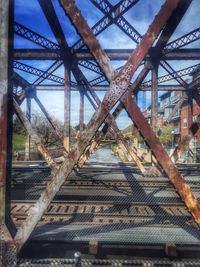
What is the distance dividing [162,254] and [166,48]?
→ 9.19 meters

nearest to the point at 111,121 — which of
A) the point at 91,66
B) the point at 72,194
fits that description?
the point at 72,194

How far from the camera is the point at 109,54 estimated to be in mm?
12086

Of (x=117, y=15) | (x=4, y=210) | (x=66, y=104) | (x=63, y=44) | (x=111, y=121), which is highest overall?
(x=117, y=15)

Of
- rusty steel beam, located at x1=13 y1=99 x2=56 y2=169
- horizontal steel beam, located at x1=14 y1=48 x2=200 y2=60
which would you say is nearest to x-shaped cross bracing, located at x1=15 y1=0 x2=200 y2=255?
rusty steel beam, located at x1=13 y1=99 x2=56 y2=169

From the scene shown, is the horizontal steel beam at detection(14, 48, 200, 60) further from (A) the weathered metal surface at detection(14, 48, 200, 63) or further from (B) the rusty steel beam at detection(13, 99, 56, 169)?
(B) the rusty steel beam at detection(13, 99, 56, 169)

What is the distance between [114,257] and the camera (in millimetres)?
4184

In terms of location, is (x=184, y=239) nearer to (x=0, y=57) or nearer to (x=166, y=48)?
(x=0, y=57)

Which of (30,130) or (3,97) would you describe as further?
(30,130)

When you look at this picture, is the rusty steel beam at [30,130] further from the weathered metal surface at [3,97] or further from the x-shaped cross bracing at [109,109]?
the x-shaped cross bracing at [109,109]

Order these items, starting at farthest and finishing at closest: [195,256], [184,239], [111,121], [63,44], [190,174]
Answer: [190,174]
[63,44]
[111,121]
[184,239]
[195,256]

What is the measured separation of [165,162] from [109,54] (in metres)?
9.27

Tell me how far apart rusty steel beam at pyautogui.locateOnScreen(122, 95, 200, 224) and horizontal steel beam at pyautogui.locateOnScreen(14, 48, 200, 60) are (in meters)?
9.00

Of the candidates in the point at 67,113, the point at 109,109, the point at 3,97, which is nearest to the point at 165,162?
the point at 109,109

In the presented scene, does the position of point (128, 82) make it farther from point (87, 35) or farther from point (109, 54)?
point (109, 54)
